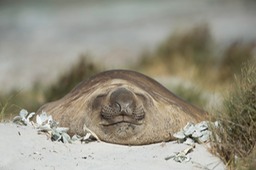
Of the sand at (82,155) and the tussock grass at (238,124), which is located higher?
the tussock grass at (238,124)

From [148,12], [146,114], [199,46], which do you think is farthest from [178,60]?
[148,12]

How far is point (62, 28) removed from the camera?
99.0 ft

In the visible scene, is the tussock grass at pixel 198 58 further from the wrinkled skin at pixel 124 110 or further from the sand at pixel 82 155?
the sand at pixel 82 155

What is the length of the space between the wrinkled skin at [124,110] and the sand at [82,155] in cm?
16

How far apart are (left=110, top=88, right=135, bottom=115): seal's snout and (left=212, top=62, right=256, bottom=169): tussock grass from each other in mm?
771

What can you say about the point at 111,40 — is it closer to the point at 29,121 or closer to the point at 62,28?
the point at 62,28

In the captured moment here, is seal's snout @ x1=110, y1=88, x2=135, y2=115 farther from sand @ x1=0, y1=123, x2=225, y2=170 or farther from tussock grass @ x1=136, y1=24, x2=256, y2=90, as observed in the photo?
tussock grass @ x1=136, y1=24, x2=256, y2=90

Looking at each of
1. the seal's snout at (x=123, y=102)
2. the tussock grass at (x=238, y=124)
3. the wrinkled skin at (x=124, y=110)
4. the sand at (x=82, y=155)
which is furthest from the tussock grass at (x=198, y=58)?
the sand at (x=82, y=155)

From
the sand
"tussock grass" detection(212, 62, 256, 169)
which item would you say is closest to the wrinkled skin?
the sand

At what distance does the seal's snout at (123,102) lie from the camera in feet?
26.5

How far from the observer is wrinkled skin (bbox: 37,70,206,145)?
8094 millimetres

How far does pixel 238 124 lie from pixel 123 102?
111 centimetres

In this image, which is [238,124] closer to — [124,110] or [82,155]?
[124,110]

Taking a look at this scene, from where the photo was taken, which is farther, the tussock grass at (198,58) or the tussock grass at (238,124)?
the tussock grass at (198,58)
